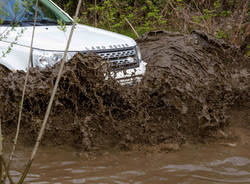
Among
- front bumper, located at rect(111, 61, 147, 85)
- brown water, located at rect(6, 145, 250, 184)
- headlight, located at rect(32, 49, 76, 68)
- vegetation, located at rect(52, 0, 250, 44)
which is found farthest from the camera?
vegetation, located at rect(52, 0, 250, 44)

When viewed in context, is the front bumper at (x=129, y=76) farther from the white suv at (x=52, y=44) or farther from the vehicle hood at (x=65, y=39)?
the vehicle hood at (x=65, y=39)

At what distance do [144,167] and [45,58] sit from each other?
5.33 feet

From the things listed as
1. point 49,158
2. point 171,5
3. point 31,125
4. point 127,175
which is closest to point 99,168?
point 127,175

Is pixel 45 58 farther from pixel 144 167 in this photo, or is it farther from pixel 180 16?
pixel 180 16

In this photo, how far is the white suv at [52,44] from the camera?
4.64 metres

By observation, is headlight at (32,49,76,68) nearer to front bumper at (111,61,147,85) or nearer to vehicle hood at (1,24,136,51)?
vehicle hood at (1,24,136,51)

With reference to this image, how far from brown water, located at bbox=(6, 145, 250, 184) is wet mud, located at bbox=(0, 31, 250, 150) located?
0.24 metres

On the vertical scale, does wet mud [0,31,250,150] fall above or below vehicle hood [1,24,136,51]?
below

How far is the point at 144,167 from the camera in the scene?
4.33 metres

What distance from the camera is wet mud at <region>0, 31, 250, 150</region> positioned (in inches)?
187

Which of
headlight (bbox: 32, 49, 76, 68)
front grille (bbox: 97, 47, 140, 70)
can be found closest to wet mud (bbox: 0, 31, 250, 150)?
headlight (bbox: 32, 49, 76, 68)

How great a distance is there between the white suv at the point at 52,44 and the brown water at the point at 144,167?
102 centimetres

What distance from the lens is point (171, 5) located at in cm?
967

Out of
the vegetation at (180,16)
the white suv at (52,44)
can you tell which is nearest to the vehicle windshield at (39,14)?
the white suv at (52,44)
